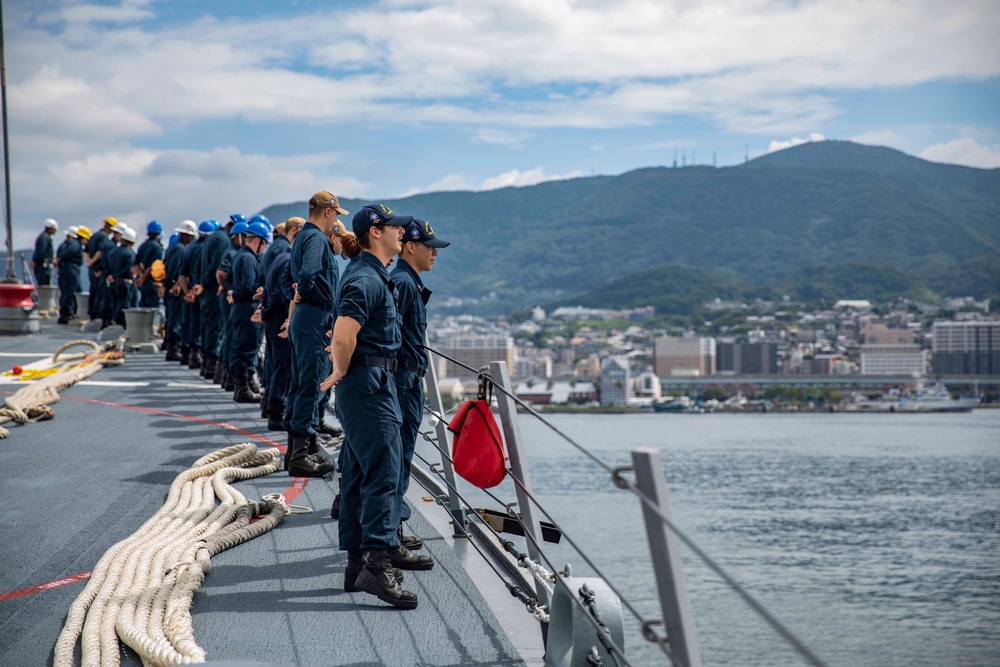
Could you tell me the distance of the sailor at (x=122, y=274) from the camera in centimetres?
1623

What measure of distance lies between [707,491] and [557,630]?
3386 inches

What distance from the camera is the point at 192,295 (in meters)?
11.4

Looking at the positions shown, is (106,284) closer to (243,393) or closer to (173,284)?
(173,284)

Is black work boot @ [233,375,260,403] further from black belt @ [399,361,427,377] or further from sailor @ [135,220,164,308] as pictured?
black belt @ [399,361,427,377]

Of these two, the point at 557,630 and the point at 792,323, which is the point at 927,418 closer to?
the point at 792,323

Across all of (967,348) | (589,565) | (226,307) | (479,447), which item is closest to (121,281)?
(226,307)

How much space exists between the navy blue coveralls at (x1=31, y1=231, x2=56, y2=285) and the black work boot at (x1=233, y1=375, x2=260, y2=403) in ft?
42.7

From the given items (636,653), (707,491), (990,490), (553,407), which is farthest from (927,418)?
(636,653)

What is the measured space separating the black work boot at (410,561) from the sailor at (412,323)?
163mm

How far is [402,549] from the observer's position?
4461mm

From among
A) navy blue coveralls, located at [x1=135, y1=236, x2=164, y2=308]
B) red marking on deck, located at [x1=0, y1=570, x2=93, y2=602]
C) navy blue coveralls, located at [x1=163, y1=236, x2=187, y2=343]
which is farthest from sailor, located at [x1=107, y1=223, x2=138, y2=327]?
red marking on deck, located at [x1=0, y1=570, x2=93, y2=602]

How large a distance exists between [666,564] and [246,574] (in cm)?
275

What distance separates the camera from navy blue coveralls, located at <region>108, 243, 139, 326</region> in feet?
53.8

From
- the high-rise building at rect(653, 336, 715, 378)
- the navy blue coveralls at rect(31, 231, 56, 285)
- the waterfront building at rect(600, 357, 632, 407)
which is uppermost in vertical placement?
the navy blue coveralls at rect(31, 231, 56, 285)
